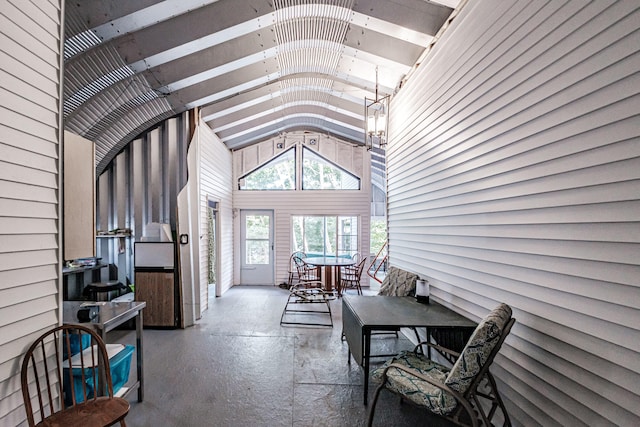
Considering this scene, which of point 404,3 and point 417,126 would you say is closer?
point 404,3

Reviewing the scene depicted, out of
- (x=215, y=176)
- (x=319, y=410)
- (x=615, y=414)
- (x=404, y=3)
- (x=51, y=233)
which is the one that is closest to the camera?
(x=615, y=414)

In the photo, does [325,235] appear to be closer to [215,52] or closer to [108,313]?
[215,52]

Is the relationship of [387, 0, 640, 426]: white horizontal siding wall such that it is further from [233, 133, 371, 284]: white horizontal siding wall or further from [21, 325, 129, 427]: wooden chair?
[233, 133, 371, 284]: white horizontal siding wall

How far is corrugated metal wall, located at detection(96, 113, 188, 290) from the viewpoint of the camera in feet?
15.0

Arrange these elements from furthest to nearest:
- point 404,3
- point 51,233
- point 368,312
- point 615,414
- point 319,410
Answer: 1. point 404,3
2. point 368,312
3. point 319,410
4. point 51,233
5. point 615,414

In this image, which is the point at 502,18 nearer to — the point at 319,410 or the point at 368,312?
the point at 368,312

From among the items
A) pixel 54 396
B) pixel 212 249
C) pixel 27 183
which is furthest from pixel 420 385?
pixel 212 249

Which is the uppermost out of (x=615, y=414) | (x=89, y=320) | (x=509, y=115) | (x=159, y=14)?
(x=159, y=14)

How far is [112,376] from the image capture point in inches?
88.1

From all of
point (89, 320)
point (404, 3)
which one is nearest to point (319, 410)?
point (89, 320)

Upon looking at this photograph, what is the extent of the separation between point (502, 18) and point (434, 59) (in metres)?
1.11

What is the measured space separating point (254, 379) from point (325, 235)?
474 centimetres

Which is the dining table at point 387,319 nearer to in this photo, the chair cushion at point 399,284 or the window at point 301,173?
the chair cushion at point 399,284

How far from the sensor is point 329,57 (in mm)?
4043
